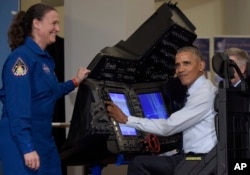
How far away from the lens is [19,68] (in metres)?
2.54

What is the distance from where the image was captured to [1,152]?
259cm

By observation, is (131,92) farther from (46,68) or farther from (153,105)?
(46,68)

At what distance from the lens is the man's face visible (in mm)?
2846

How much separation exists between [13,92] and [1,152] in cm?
34

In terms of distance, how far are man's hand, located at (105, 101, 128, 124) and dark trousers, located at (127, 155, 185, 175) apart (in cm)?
23

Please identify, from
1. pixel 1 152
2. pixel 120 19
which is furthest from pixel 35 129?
pixel 120 19

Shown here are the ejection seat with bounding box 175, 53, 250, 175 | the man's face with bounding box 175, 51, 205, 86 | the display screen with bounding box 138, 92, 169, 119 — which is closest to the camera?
the ejection seat with bounding box 175, 53, 250, 175

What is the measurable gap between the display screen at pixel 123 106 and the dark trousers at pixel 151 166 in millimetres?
226

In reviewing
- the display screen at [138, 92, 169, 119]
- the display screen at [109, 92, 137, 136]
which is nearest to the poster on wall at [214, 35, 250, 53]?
the display screen at [138, 92, 169, 119]

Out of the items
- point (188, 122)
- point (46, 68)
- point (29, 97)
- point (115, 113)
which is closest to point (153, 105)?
point (115, 113)

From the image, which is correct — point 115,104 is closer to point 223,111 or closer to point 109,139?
point 109,139

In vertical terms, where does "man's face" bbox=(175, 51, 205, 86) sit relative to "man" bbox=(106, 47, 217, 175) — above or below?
above

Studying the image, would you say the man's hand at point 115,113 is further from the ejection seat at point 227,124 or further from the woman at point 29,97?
the ejection seat at point 227,124

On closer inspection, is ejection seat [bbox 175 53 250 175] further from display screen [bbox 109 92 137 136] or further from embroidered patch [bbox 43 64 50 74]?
embroidered patch [bbox 43 64 50 74]
